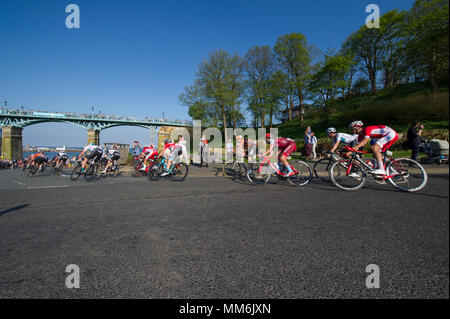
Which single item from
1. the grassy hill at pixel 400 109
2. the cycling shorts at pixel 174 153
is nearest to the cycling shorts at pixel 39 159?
the cycling shorts at pixel 174 153

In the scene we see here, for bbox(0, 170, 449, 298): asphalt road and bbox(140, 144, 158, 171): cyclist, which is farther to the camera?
bbox(140, 144, 158, 171): cyclist

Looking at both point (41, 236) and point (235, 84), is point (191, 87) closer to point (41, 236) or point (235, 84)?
point (235, 84)

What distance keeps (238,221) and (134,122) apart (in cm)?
6073

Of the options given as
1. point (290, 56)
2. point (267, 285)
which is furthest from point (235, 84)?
point (267, 285)

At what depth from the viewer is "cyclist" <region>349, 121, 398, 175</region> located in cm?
115

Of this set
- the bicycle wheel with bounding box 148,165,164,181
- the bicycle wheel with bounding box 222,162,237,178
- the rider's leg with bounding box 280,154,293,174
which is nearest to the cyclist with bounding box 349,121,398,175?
the rider's leg with bounding box 280,154,293,174

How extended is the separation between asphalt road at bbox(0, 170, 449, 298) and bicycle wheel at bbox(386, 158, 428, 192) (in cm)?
9

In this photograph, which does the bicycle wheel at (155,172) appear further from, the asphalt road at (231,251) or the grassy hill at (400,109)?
the grassy hill at (400,109)

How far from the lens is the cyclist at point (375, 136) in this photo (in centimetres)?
115

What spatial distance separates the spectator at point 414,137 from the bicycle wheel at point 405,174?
0.38ft

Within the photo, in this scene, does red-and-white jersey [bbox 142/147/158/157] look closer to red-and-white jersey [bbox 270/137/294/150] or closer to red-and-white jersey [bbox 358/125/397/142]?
red-and-white jersey [bbox 270/137/294/150]

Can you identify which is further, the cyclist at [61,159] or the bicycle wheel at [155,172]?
the cyclist at [61,159]

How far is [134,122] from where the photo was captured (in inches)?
2306
